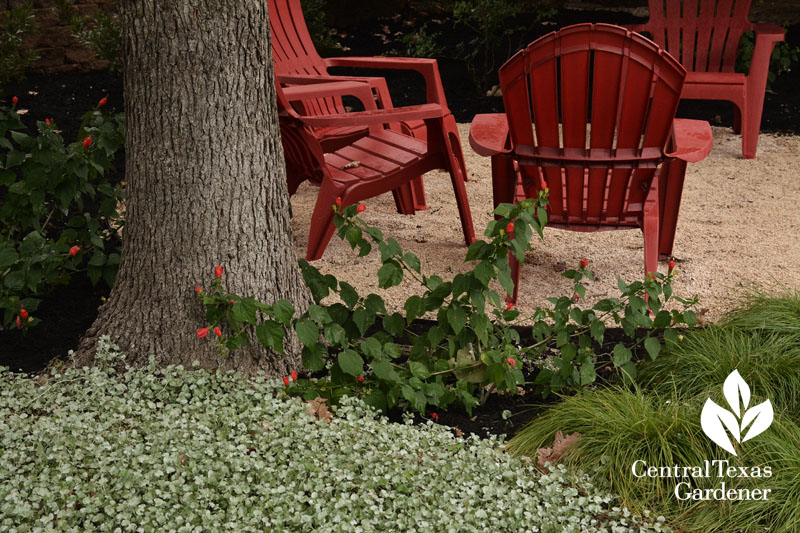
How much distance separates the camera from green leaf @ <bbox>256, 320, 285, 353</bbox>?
238 cm

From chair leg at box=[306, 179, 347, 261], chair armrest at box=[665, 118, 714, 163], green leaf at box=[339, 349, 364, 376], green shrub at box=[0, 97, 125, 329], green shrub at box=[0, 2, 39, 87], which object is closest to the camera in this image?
green leaf at box=[339, 349, 364, 376]

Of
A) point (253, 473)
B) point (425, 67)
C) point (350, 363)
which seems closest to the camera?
point (253, 473)

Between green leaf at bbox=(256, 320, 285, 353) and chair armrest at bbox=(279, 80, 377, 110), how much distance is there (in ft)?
5.18

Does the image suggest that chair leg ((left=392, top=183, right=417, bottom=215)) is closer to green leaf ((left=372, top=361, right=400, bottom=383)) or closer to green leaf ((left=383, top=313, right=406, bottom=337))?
green leaf ((left=383, top=313, right=406, bottom=337))

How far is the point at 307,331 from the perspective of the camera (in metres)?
2.41

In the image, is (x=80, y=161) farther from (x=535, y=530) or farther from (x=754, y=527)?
(x=754, y=527)

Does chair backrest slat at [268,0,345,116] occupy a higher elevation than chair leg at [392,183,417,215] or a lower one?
higher

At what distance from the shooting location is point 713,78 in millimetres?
5391

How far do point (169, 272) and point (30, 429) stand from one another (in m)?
0.64

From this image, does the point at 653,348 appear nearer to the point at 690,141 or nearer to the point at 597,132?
the point at 597,132

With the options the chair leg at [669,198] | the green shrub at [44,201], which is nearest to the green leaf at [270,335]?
the green shrub at [44,201]

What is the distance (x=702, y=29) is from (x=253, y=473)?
522 cm

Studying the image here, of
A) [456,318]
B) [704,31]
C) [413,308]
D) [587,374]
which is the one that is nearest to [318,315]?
[413,308]

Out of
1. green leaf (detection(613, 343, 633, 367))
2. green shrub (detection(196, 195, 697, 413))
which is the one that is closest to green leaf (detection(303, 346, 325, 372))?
green shrub (detection(196, 195, 697, 413))
